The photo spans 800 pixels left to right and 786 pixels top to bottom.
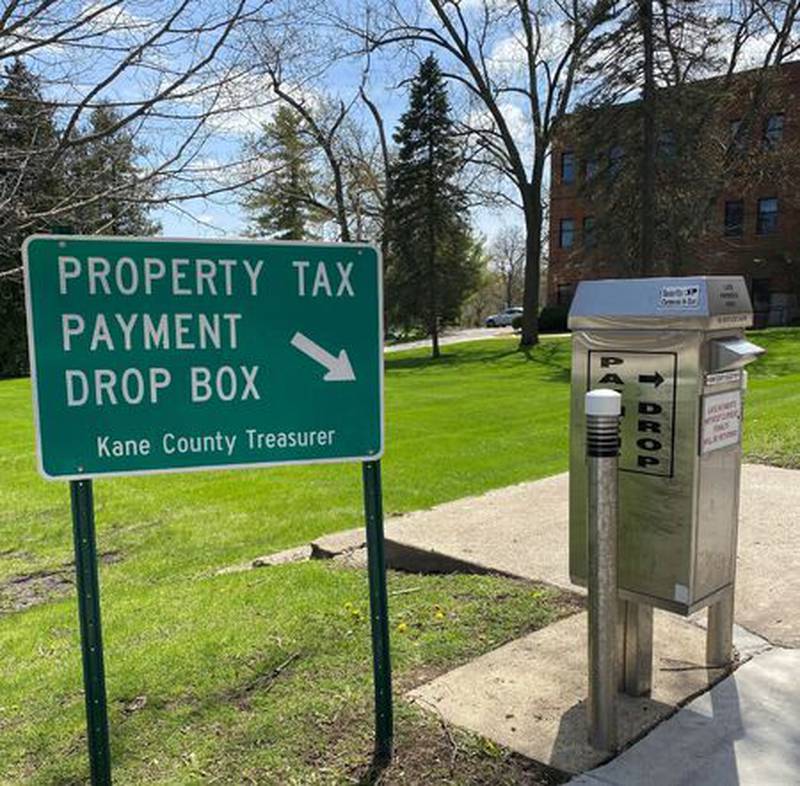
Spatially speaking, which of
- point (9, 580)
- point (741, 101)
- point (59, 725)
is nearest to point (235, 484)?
point (9, 580)

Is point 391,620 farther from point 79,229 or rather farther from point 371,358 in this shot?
point 79,229

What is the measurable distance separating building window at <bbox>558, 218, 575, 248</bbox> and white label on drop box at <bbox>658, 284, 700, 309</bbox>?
150 ft

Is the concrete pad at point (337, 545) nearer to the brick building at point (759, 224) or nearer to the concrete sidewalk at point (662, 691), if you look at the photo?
the concrete sidewalk at point (662, 691)

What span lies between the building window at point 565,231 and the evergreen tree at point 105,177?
146 ft

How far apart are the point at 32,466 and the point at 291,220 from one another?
121ft

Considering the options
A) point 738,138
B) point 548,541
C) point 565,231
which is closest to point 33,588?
point 548,541

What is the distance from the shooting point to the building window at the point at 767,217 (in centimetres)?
3853

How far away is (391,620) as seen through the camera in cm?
376

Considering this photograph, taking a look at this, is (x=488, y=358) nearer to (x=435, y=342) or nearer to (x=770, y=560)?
(x=435, y=342)

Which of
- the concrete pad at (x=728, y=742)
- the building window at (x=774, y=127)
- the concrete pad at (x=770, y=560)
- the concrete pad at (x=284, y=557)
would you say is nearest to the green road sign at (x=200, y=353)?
→ the concrete pad at (x=728, y=742)

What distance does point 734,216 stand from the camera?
40.0 m

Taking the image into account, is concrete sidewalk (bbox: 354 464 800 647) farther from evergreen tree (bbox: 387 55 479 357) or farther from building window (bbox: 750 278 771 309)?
building window (bbox: 750 278 771 309)

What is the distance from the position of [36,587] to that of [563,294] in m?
43.1

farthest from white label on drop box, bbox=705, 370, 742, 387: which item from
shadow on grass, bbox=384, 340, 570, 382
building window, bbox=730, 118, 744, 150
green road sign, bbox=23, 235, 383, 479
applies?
building window, bbox=730, 118, 744, 150
